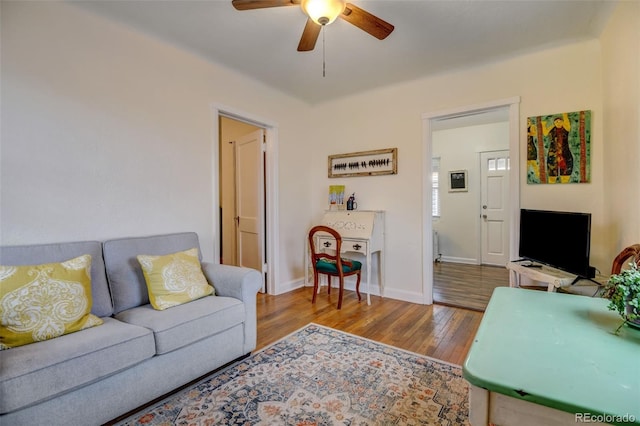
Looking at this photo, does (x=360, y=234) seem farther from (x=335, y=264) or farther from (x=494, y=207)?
(x=494, y=207)

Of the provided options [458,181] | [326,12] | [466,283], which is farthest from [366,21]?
[458,181]

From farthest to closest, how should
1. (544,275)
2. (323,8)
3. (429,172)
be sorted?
(429,172) < (544,275) < (323,8)

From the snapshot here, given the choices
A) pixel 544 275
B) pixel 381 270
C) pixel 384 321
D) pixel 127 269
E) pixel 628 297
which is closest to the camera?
pixel 628 297

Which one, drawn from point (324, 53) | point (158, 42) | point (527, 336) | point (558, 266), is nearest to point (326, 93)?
point (324, 53)

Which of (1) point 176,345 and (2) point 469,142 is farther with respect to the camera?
(2) point 469,142

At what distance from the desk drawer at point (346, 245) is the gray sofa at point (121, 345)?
1.43 meters

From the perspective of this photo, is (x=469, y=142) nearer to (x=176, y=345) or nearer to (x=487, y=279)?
(x=487, y=279)

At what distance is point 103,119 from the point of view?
2.25 metres

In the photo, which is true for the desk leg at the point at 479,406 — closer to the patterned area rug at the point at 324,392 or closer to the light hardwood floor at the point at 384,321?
the patterned area rug at the point at 324,392

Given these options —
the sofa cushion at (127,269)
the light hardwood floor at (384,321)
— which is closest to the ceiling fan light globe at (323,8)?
the sofa cushion at (127,269)

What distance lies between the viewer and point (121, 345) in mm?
1513

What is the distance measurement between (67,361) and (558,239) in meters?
3.13

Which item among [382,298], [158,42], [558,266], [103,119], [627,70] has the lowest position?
[382,298]

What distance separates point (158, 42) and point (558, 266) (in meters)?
3.69
